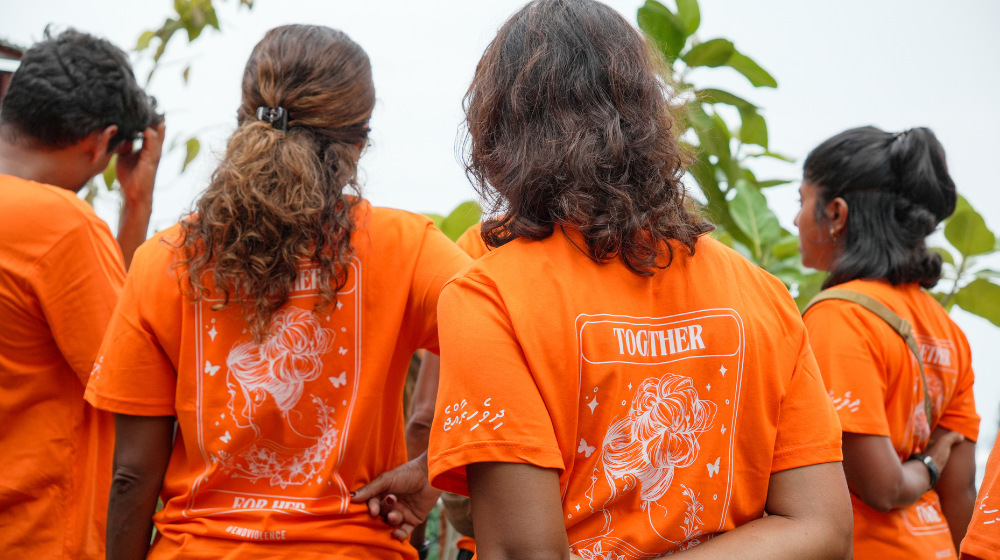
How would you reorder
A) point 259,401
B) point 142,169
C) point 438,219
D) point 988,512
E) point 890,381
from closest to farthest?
point 988,512 < point 259,401 < point 890,381 < point 142,169 < point 438,219

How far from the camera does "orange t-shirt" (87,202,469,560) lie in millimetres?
1313

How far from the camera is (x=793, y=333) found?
41.2 inches

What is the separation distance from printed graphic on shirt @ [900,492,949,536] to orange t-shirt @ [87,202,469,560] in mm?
1252

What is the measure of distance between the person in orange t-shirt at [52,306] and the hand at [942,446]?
2.01 m

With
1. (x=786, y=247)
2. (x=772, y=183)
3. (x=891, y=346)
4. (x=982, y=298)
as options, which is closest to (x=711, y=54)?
(x=772, y=183)

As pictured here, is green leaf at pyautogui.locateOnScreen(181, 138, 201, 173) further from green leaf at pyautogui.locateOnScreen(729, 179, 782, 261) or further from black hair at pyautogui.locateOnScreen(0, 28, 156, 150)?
green leaf at pyautogui.locateOnScreen(729, 179, 782, 261)

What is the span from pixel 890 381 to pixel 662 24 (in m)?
1.50

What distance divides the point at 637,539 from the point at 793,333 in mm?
368

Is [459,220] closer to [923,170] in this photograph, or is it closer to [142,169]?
[142,169]

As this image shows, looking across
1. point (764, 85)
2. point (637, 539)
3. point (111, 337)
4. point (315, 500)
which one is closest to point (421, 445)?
point (315, 500)

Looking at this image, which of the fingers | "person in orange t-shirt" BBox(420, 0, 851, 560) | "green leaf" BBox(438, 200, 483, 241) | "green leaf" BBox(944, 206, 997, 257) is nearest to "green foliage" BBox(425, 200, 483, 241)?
"green leaf" BBox(438, 200, 483, 241)

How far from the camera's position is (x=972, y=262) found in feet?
8.30

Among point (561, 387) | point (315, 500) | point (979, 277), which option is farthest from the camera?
point (979, 277)

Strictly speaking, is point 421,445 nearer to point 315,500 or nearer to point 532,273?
point 315,500
